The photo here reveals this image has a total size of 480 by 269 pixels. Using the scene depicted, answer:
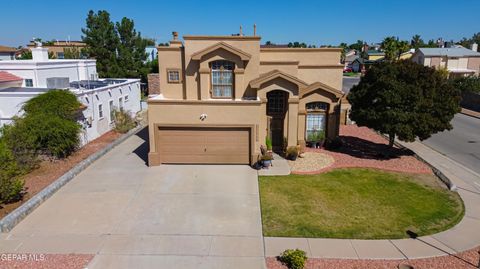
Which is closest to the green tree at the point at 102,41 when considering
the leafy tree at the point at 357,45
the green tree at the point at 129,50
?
the green tree at the point at 129,50

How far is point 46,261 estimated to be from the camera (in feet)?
33.0

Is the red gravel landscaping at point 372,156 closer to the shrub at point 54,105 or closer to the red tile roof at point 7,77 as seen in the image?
the shrub at point 54,105

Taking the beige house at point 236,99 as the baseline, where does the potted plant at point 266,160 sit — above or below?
below

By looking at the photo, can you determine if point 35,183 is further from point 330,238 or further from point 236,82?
point 330,238

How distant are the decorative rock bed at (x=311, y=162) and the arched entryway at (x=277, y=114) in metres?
Result: 1.94

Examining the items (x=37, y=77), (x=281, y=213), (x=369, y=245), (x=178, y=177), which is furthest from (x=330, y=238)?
(x=37, y=77)

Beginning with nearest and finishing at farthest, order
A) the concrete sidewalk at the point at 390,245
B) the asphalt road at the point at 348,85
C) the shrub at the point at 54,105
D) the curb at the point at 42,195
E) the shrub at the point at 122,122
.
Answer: the concrete sidewalk at the point at 390,245, the curb at the point at 42,195, the shrub at the point at 54,105, the shrub at the point at 122,122, the asphalt road at the point at 348,85

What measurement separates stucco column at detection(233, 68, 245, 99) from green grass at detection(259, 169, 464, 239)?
5.92m

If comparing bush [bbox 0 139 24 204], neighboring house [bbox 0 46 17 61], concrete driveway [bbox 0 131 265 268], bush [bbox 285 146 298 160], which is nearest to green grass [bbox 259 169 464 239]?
concrete driveway [bbox 0 131 265 268]

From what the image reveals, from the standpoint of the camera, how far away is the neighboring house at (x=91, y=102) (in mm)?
20172

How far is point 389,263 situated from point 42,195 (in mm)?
12757

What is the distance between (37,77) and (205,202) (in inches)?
789

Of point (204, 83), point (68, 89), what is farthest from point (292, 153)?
point (68, 89)

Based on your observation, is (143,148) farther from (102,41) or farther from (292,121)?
(102,41)
